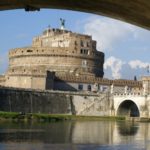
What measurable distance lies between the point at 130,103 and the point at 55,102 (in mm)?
12741

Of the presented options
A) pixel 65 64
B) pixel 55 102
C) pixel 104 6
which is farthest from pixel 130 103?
pixel 104 6

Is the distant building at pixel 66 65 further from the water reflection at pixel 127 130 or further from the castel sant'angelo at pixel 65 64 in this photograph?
the water reflection at pixel 127 130

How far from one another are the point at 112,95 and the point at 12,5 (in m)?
64.5

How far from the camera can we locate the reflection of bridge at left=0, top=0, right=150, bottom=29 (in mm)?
4875

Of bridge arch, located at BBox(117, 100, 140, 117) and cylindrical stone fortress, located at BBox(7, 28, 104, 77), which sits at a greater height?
cylindrical stone fortress, located at BBox(7, 28, 104, 77)

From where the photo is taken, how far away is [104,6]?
17.0 ft

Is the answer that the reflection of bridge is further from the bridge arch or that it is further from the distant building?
the bridge arch

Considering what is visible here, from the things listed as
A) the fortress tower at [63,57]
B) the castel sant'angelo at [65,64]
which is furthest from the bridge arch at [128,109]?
the fortress tower at [63,57]

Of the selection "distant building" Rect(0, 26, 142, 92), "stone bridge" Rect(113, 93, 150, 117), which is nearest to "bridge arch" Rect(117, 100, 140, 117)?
"stone bridge" Rect(113, 93, 150, 117)

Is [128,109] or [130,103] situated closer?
[130,103]

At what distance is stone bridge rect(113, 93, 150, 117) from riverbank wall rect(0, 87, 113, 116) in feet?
3.27

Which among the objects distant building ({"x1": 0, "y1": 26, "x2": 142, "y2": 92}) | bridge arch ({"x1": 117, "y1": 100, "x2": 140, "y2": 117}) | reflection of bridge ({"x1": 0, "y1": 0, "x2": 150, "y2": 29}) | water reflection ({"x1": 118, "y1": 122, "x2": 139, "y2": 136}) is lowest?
water reflection ({"x1": 118, "y1": 122, "x2": 139, "y2": 136})

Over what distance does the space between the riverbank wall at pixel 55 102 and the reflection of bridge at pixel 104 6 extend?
2094 inches

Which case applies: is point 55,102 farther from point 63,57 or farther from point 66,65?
point 63,57
